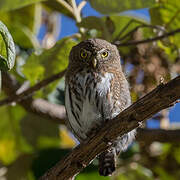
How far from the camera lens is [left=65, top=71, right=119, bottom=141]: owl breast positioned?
323 cm

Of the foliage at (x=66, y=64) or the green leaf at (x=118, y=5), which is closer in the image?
the green leaf at (x=118, y=5)

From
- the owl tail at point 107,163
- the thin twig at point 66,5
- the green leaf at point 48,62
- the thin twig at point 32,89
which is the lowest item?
the owl tail at point 107,163

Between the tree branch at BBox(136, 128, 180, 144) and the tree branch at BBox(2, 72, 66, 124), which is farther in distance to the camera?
the tree branch at BBox(2, 72, 66, 124)

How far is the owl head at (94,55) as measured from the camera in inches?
134

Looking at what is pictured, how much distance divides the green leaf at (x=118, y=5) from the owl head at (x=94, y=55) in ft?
0.73

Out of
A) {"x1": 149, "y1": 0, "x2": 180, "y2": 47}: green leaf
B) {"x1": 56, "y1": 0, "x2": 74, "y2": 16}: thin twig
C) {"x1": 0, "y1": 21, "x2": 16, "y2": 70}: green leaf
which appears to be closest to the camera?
{"x1": 0, "y1": 21, "x2": 16, "y2": 70}: green leaf

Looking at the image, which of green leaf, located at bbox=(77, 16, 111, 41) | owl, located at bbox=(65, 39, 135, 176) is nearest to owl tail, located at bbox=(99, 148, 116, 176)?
owl, located at bbox=(65, 39, 135, 176)

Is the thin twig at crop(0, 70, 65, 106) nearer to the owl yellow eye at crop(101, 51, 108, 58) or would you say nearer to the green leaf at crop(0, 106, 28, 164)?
the owl yellow eye at crop(101, 51, 108, 58)

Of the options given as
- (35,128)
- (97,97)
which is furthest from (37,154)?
(97,97)

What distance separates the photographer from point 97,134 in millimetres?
2668

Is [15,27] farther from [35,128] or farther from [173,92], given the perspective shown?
[173,92]

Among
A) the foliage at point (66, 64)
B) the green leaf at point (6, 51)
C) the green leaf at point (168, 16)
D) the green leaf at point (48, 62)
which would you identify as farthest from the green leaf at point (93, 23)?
the green leaf at point (6, 51)

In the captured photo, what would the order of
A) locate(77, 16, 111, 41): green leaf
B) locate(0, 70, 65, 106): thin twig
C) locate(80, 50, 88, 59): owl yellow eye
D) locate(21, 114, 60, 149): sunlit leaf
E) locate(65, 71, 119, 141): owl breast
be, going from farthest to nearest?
locate(21, 114, 60, 149): sunlit leaf → locate(0, 70, 65, 106): thin twig → locate(80, 50, 88, 59): owl yellow eye → locate(77, 16, 111, 41): green leaf → locate(65, 71, 119, 141): owl breast

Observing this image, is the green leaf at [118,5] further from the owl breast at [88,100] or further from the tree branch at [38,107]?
the tree branch at [38,107]
